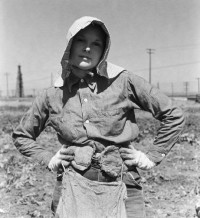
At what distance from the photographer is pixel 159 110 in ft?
6.54

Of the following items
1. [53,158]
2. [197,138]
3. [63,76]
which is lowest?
[197,138]

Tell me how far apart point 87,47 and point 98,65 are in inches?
4.2

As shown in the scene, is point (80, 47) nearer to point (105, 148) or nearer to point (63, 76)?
point (63, 76)

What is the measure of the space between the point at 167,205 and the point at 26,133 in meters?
2.88

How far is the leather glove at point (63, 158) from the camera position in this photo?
191 cm

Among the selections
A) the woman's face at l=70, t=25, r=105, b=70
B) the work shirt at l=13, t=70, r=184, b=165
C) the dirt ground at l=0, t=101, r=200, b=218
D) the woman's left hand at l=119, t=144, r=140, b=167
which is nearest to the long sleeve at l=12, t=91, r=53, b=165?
the work shirt at l=13, t=70, r=184, b=165

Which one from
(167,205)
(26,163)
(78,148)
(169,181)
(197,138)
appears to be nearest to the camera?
(78,148)

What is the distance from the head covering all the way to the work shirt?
29mm

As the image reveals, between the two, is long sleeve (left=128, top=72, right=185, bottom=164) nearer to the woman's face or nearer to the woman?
the woman

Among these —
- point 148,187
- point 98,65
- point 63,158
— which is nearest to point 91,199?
point 63,158

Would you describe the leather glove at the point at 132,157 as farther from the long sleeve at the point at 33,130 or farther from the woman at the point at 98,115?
the long sleeve at the point at 33,130

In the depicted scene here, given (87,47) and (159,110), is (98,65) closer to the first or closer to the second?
(87,47)

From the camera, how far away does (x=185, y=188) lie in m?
5.16

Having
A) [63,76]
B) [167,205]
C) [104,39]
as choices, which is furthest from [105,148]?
[167,205]
